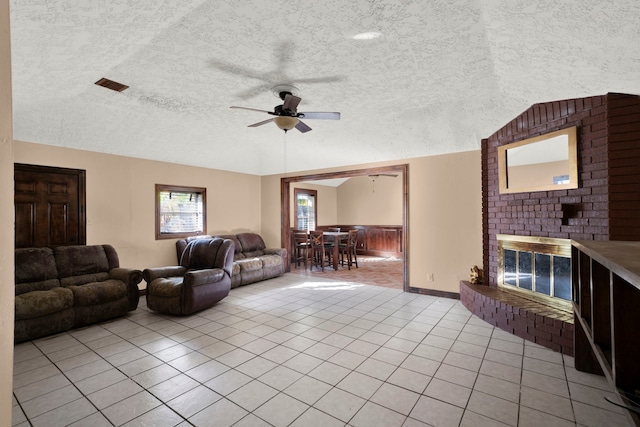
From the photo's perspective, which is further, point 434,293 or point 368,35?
point 434,293

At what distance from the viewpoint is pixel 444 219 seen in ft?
14.8

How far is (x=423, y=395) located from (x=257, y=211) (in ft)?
18.6

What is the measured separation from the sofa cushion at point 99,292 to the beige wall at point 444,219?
4.28 meters

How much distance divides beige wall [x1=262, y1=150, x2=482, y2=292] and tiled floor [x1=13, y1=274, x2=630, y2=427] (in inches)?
38.9

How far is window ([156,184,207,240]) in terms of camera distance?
206 inches

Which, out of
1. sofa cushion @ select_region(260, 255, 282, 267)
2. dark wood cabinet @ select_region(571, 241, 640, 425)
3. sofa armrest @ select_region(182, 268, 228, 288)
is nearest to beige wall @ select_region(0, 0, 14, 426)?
dark wood cabinet @ select_region(571, 241, 640, 425)

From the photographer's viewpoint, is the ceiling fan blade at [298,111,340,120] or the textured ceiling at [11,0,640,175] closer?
the textured ceiling at [11,0,640,175]

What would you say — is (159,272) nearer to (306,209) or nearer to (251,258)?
(251,258)

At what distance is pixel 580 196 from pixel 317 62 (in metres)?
2.83

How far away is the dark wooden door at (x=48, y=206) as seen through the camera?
146 inches

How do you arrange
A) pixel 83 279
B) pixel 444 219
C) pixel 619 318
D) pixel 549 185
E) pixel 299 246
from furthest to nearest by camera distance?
pixel 299 246, pixel 444 219, pixel 83 279, pixel 549 185, pixel 619 318

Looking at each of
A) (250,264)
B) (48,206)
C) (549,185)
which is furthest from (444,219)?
(48,206)

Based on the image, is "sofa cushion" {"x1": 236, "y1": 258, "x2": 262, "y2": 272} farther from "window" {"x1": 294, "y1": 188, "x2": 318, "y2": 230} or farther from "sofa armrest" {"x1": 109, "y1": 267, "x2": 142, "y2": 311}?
"window" {"x1": 294, "y1": 188, "x2": 318, "y2": 230}

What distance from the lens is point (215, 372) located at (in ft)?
7.89
